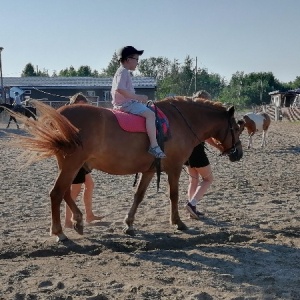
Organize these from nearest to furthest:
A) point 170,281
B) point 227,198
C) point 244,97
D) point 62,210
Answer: point 170,281 < point 62,210 < point 227,198 < point 244,97

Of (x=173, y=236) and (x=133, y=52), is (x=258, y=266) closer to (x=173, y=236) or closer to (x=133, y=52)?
(x=173, y=236)

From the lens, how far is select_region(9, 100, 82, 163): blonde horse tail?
6.25 meters

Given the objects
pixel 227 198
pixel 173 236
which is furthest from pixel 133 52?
pixel 227 198

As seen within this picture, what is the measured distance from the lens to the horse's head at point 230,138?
26.7 ft

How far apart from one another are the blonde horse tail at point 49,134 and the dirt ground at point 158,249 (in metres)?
1.12

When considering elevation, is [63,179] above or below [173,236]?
above

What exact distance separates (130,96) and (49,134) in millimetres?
1175

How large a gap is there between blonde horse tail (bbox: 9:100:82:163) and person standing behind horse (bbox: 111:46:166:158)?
879 mm

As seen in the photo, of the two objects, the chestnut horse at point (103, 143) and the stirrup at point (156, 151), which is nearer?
the chestnut horse at point (103, 143)

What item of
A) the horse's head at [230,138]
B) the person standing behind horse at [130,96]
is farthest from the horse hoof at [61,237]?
the horse's head at [230,138]

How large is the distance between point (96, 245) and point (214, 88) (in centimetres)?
10147

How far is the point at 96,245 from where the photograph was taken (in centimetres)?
634

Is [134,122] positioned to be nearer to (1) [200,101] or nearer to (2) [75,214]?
(2) [75,214]

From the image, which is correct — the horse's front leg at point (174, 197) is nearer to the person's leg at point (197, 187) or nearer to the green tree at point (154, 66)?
the person's leg at point (197, 187)
